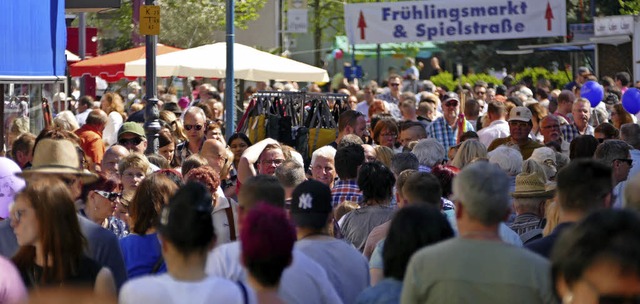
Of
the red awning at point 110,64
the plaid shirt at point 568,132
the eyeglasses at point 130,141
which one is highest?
the red awning at point 110,64

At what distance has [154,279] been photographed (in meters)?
4.88

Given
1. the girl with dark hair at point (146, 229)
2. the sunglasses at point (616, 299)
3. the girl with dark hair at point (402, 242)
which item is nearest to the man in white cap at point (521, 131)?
the girl with dark hair at point (146, 229)

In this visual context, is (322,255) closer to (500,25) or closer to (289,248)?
(289,248)

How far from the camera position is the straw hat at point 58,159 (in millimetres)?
6981

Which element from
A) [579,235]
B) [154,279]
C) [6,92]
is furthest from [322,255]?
[6,92]

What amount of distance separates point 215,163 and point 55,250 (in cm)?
568

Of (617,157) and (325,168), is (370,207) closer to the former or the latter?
(325,168)

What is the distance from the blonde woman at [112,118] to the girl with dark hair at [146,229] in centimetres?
1021

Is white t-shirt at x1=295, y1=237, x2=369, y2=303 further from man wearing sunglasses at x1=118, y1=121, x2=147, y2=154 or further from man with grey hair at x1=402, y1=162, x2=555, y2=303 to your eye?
man wearing sunglasses at x1=118, y1=121, x2=147, y2=154

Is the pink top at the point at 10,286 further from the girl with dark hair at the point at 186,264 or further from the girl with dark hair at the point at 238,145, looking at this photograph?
the girl with dark hair at the point at 238,145

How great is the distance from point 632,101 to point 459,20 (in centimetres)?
485

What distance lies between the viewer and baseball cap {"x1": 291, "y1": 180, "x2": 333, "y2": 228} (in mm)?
6496

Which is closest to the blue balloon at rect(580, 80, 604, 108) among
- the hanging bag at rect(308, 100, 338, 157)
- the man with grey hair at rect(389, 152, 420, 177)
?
the hanging bag at rect(308, 100, 338, 157)

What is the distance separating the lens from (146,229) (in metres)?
7.23
